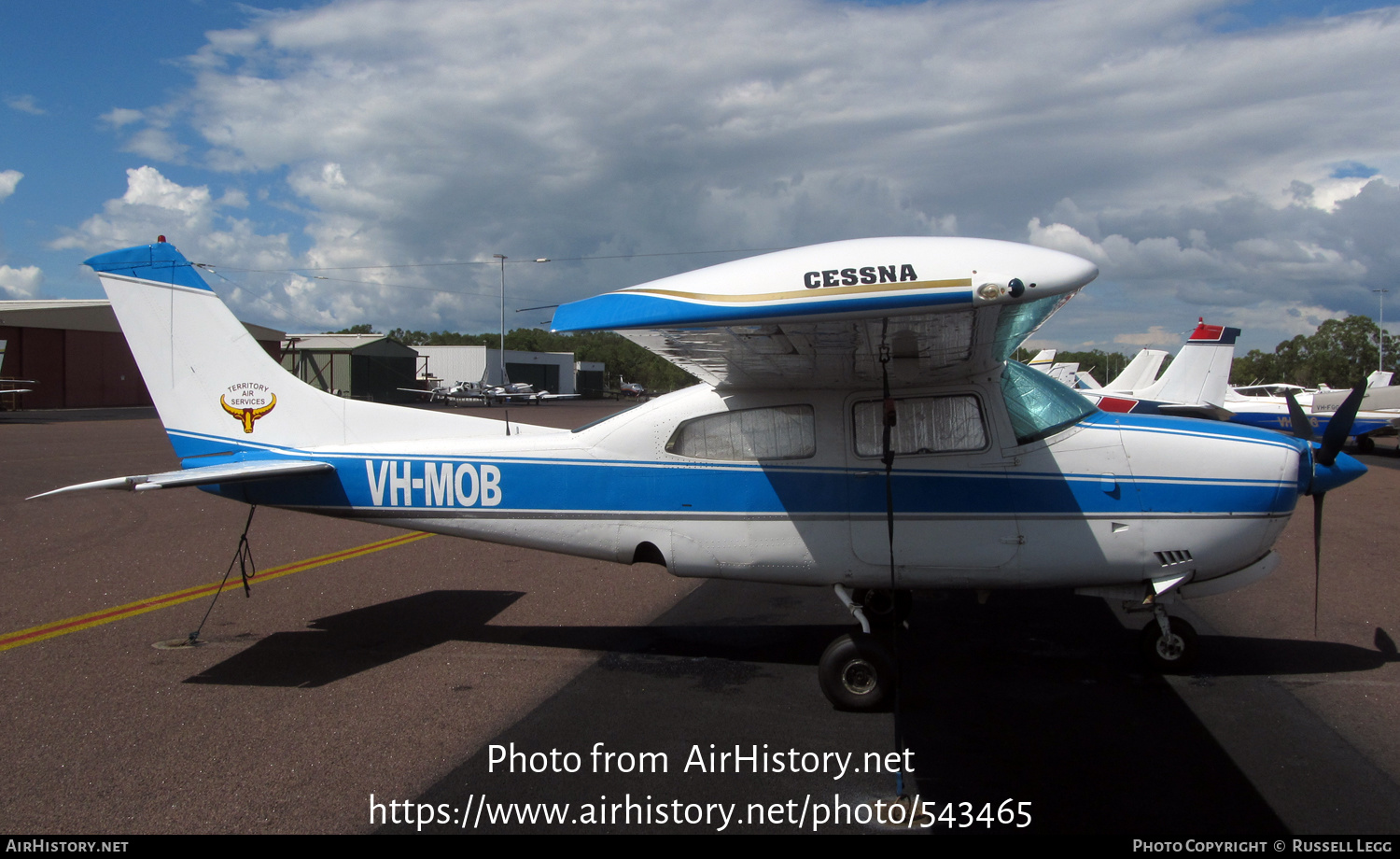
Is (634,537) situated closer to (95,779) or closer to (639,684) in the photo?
(639,684)

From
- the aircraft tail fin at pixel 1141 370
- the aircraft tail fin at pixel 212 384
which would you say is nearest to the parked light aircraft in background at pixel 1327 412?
the aircraft tail fin at pixel 1141 370

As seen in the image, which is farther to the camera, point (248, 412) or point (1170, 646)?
point (248, 412)

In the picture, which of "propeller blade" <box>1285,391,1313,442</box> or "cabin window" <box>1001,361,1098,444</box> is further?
"propeller blade" <box>1285,391,1313,442</box>

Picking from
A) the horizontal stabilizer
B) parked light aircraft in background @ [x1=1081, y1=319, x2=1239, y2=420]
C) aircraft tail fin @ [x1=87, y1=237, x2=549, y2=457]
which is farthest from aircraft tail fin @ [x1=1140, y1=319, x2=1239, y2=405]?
the horizontal stabilizer

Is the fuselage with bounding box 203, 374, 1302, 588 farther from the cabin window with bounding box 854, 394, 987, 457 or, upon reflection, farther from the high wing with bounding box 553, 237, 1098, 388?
the high wing with bounding box 553, 237, 1098, 388

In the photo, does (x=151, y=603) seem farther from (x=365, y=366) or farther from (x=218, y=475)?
(x=365, y=366)

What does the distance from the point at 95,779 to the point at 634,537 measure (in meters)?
3.05

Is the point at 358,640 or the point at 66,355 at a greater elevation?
the point at 66,355

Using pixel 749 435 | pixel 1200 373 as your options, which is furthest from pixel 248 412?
pixel 1200 373

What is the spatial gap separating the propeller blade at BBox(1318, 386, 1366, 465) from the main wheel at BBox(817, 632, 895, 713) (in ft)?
10.1

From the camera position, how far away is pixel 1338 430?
497cm

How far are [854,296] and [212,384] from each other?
5.13 m

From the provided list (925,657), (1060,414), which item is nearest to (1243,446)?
(1060,414)

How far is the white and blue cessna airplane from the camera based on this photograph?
15.6ft
